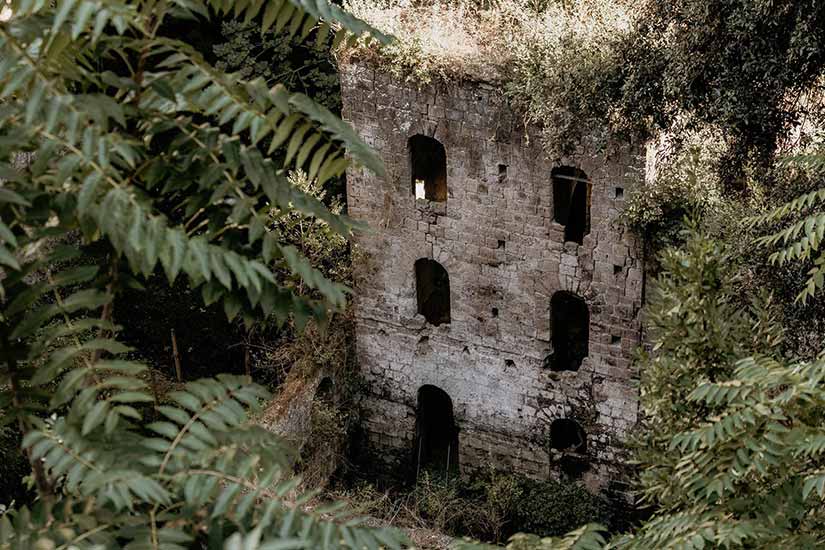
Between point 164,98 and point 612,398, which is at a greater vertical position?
point 164,98

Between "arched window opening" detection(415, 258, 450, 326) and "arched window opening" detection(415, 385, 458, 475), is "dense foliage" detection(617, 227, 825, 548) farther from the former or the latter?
"arched window opening" detection(415, 385, 458, 475)

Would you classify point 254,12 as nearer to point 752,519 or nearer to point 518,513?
point 752,519

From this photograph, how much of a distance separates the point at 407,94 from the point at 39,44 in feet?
32.9

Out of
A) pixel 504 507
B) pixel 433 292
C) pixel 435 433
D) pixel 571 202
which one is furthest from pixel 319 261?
pixel 504 507

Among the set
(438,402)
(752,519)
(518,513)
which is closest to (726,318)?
(752,519)

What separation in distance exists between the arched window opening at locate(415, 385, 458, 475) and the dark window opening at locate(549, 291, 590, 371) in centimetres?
165

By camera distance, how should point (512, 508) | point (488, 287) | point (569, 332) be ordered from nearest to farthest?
1. point (488, 287)
2. point (512, 508)
3. point (569, 332)

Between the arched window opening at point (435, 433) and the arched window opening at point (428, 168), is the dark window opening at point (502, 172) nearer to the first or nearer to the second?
the arched window opening at point (428, 168)

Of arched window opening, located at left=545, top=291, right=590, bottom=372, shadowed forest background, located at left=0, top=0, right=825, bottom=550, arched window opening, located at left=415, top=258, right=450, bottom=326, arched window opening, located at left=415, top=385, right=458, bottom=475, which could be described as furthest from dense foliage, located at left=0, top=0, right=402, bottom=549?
arched window opening, located at left=415, top=385, right=458, bottom=475

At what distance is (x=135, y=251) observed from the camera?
10.9 ft

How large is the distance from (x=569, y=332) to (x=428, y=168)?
2.66 m

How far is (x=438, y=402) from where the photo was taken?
15.4 metres

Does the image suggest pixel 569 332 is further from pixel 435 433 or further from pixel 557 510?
pixel 435 433

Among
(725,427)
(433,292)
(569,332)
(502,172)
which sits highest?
(502,172)
